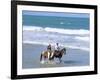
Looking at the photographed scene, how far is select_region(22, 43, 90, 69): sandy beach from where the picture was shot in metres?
1.83

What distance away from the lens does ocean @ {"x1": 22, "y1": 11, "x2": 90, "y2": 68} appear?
184 centimetres

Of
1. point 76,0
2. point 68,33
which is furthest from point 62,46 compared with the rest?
point 76,0

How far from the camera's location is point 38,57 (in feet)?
6.13

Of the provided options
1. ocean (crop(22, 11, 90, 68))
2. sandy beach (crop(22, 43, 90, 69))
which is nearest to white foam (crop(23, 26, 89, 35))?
ocean (crop(22, 11, 90, 68))

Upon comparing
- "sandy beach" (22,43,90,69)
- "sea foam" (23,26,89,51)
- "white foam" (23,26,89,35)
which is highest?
"white foam" (23,26,89,35)

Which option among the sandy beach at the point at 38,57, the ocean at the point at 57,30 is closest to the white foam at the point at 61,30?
the ocean at the point at 57,30

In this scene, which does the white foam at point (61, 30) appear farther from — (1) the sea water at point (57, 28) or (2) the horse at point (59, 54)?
(2) the horse at point (59, 54)

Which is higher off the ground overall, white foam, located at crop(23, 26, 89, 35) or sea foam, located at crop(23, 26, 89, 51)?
white foam, located at crop(23, 26, 89, 35)

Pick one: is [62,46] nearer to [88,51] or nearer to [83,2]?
[88,51]

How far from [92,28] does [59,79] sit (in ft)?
1.80

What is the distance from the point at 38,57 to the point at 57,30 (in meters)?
0.28

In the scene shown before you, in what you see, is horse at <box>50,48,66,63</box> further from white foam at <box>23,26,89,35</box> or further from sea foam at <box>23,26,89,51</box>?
white foam at <box>23,26,89,35</box>

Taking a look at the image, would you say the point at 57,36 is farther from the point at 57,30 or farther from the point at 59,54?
the point at 59,54

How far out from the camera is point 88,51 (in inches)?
79.7
